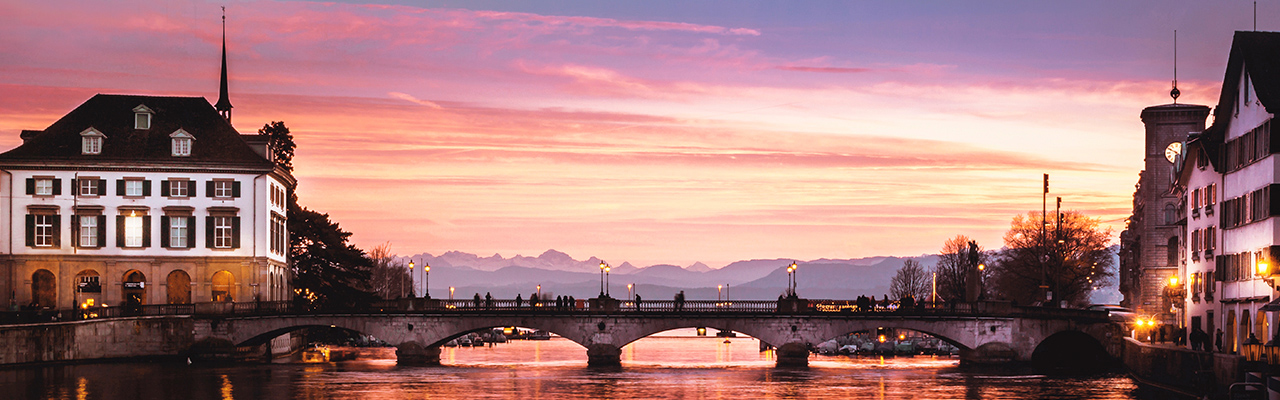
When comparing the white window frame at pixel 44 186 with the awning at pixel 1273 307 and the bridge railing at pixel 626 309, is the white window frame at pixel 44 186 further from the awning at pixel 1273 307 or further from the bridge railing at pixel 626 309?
the awning at pixel 1273 307

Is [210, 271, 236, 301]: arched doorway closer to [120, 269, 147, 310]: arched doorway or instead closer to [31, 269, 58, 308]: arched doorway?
[120, 269, 147, 310]: arched doorway

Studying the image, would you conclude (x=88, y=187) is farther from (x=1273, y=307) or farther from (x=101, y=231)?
(x=1273, y=307)

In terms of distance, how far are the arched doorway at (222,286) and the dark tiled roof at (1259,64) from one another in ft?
216

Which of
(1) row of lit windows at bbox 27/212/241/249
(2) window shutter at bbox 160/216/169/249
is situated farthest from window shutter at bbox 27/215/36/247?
(2) window shutter at bbox 160/216/169/249

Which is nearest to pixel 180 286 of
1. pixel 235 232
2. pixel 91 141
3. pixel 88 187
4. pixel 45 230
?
pixel 235 232

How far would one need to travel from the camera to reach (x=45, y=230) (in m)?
103

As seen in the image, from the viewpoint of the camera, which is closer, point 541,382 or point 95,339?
point 541,382

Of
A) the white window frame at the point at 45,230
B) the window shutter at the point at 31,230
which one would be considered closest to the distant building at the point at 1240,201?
the white window frame at the point at 45,230

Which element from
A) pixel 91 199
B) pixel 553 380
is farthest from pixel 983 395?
pixel 91 199

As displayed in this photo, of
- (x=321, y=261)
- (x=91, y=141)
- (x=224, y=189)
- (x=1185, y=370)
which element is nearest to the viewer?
(x=1185, y=370)

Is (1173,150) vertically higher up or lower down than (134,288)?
higher up

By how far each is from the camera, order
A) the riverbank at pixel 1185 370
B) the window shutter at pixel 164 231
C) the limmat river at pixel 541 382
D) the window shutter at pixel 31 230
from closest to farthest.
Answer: the riverbank at pixel 1185 370, the limmat river at pixel 541 382, the window shutter at pixel 31 230, the window shutter at pixel 164 231

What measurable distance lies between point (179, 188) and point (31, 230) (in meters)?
9.93

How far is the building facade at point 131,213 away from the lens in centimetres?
10231
